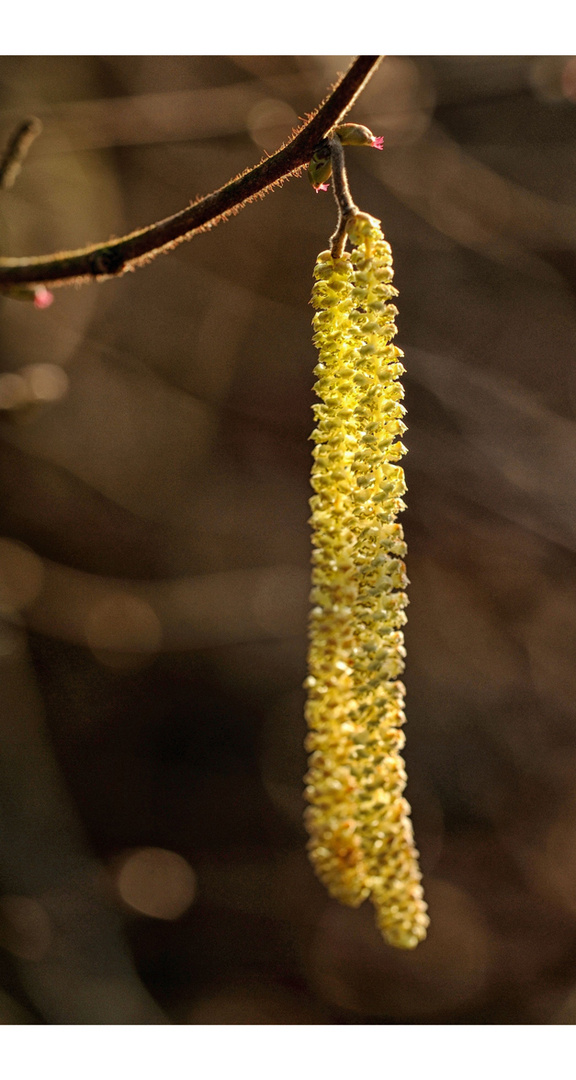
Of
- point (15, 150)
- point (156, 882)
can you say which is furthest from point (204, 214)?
point (156, 882)

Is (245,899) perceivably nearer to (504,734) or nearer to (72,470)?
(504,734)

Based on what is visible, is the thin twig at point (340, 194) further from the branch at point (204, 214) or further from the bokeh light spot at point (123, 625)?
the bokeh light spot at point (123, 625)

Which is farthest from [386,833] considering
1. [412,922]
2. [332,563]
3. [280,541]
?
[280,541]

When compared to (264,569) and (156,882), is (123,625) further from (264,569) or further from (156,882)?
(156,882)

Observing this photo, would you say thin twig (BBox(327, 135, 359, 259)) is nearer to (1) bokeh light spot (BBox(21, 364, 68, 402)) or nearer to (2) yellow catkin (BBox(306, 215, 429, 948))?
(2) yellow catkin (BBox(306, 215, 429, 948))

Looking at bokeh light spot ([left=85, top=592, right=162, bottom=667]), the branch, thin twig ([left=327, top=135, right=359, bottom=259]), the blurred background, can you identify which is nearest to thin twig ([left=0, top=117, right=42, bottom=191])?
the branch

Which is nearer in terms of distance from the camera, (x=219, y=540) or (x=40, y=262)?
(x=40, y=262)
